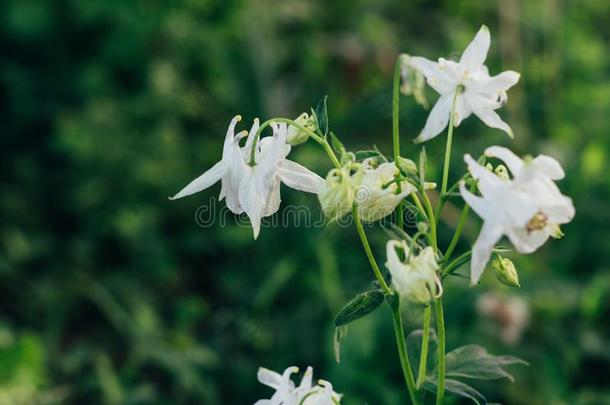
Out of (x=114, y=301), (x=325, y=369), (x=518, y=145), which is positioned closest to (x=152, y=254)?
(x=114, y=301)

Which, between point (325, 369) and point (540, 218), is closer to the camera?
point (540, 218)

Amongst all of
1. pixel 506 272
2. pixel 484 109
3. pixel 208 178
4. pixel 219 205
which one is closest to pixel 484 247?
pixel 506 272

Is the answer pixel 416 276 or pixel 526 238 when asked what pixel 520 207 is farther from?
pixel 416 276

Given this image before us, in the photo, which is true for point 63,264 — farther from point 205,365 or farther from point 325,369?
point 325,369

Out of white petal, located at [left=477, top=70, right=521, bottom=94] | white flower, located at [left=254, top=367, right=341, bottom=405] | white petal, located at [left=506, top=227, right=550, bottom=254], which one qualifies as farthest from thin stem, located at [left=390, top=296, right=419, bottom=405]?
white petal, located at [left=477, top=70, right=521, bottom=94]

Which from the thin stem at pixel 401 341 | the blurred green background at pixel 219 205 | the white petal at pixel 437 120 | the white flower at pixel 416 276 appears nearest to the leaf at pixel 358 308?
the thin stem at pixel 401 341

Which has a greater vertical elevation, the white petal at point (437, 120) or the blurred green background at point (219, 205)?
the blurred green background at point (219, 205)

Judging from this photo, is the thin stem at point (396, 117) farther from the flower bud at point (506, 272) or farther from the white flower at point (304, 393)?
the white flower at point (304, 393)
